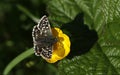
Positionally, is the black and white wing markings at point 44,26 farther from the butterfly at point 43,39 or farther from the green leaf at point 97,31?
the green leaf at point 97,31

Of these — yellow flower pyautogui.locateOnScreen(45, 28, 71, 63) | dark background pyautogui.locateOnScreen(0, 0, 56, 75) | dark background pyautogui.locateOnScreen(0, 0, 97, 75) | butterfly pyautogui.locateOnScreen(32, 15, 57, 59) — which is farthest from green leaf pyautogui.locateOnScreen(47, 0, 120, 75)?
dark background pyautogui.locateOnScreen(0, 0, 56, 75)

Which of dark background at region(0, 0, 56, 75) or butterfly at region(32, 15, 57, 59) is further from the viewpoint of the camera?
dark background at region(0, 0, 56, 75)

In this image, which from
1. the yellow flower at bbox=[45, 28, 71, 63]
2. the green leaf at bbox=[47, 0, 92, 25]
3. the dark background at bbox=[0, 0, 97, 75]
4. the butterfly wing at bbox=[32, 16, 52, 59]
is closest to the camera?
the butterfly wing at bbox=[32, 16, 52, 59]

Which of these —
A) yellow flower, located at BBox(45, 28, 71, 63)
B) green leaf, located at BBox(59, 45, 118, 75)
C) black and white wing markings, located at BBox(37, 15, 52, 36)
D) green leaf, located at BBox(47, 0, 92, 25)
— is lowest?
green leaf, located at BBox(59, 45, 118, 75)

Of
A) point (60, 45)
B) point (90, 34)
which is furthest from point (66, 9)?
point (60, 45)

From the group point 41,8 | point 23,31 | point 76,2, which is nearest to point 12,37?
point 23,31

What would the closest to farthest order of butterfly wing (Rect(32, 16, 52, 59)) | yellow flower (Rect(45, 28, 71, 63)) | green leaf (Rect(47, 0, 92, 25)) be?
butterfly wing (Rect(32, 16, 52, 59))
yellow flower (Rect(45, 28, 71, 63))
green leaf (Rect(47, 0, 92, 25))

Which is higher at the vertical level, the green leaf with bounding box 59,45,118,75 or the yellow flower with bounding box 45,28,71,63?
the yellow flower with bounding box 45,28,71,63

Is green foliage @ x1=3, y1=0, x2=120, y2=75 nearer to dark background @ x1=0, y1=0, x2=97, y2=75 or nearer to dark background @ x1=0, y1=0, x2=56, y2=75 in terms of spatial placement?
dark background @ x1=0, y1=0, x2=97, y2=75

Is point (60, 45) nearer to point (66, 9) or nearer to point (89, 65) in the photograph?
point (89, 65)
